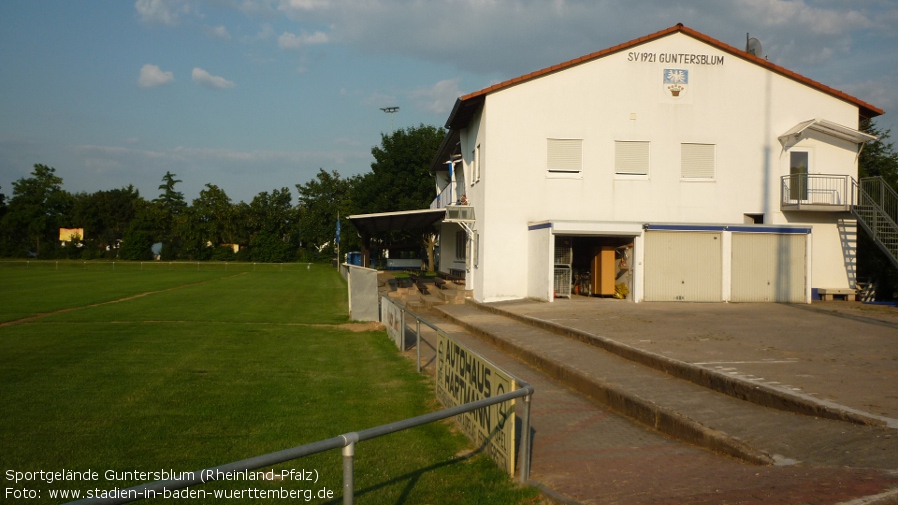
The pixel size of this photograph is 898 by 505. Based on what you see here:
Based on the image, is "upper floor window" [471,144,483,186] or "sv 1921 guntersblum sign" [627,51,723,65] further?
"upper floor window" [471,144,483,186]

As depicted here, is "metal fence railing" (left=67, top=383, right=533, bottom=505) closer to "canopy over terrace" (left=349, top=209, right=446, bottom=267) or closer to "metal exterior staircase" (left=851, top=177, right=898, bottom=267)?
"metal exterior staircase" (left=851, top=177, right=898, bottom=267)

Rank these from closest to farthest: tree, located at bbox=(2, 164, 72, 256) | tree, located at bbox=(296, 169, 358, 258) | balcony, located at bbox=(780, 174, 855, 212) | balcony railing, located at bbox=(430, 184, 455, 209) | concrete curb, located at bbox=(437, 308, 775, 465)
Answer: concrete curb, located at bbox=(437, 308, 775, 465), balcony, located at bbox=(780, 174, 855, 212), balcony railing, located at bbox=(430, 184, 455, 209), tree, located at bbox=(296, 169, 358, 258), tree, located at bbox=(2, 164, 72, 256)

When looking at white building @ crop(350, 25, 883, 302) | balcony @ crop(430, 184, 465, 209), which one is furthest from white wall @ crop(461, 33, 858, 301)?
balcony @ crop(430, 184, 465, 209)

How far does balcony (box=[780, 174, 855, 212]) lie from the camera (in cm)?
2264

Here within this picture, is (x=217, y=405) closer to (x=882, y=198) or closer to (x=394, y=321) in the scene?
(x=394, y=321)

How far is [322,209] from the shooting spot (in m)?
80.9

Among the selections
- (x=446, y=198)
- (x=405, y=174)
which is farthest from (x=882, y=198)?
(x=405, y=174)

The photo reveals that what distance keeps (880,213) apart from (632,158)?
7.88 metres

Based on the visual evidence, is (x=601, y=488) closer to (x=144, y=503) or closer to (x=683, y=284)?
(x=144, y=503)

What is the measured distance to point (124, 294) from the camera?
96.5ft

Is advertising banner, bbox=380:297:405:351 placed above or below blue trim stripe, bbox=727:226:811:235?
below

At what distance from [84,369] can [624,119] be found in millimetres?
17971

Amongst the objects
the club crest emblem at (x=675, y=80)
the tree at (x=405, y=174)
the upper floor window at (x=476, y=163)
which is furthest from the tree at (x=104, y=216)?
the club crest emblem at (x=675, y=80)

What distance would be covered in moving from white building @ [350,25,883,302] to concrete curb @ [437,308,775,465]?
37.2ft
